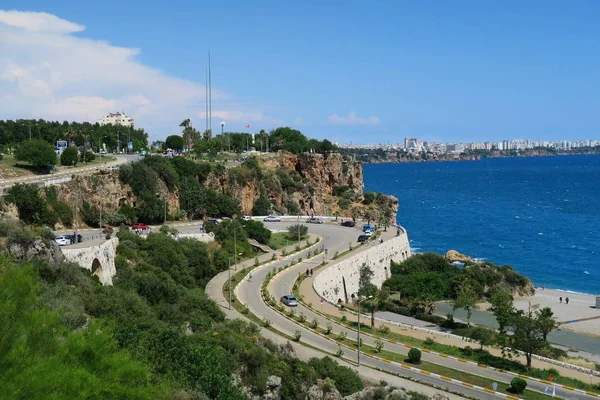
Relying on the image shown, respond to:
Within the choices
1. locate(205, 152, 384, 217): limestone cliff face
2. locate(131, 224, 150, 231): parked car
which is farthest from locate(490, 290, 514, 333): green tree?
locate(205, 152, 384, 217): limestone cliff face

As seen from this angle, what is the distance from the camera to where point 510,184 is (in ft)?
630

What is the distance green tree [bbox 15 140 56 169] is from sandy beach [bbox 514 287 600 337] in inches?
1778

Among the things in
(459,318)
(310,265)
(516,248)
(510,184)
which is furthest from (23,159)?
(510,184)

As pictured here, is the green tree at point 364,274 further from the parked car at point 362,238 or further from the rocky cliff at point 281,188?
the rocky cliff at point 281,188

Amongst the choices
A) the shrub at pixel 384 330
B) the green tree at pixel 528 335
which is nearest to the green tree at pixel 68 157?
the shrub at pixel 384 330

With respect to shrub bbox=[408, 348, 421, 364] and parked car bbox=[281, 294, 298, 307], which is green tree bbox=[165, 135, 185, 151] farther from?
shrub bbox=[408, 348, 421, 364]

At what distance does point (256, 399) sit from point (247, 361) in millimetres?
1714

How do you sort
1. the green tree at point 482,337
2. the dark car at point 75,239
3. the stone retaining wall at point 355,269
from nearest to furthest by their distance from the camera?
the green tree at point 482,337, the dark car at point 75,239, the stone retaining wall at point 355,269

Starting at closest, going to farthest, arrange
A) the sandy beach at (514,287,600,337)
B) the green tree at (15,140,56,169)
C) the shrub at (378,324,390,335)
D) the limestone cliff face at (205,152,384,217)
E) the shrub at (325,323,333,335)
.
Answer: the shrub at (325,323,333,335) < the shrub at (378,324,390,335) < the sandy beach at (514,287,600,337) < the green tree at (15,140,56,169) < the limestone cliff face at (205,152,384,217)

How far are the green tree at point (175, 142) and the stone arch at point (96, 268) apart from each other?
233ft

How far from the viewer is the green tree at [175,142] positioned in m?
104

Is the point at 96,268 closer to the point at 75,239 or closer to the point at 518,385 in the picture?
the point at 75,239

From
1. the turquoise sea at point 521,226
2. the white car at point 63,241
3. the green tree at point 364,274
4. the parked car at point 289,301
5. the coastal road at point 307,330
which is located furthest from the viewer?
the turquoise sea at point 521,226

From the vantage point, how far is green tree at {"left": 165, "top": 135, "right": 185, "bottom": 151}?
104 metres
